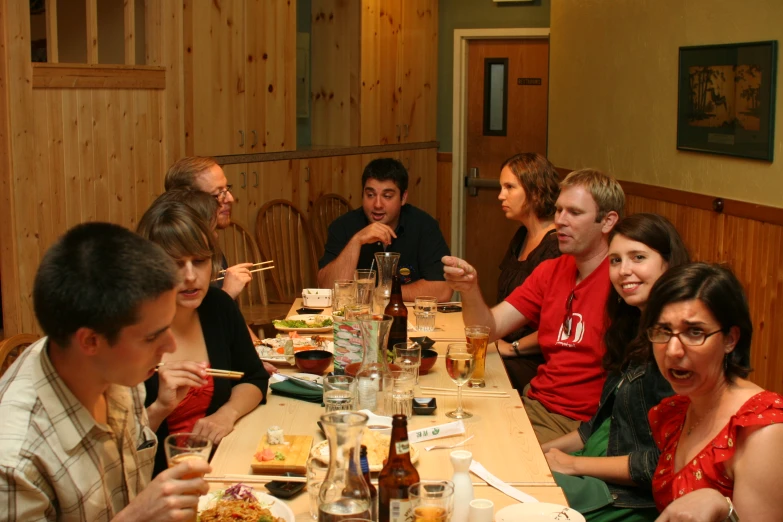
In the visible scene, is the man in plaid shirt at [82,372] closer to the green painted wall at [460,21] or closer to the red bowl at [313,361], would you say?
the red bowl at [313,361]

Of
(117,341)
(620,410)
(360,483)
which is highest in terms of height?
(117,341)

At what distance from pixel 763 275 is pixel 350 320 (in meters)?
2.10

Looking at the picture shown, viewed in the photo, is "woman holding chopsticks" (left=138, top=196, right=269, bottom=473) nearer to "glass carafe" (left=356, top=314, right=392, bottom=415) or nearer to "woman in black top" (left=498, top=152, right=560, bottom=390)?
"glass carafe" (left=356, top=314, right=392, bottom=415)

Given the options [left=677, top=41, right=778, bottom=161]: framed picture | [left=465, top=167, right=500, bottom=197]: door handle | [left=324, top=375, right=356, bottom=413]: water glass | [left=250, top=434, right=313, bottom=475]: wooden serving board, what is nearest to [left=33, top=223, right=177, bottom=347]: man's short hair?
[left=250, top=434, right=313, bottom=475]: wooden serving board

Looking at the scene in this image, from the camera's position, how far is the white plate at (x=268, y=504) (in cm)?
171

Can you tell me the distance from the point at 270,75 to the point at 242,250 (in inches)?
42.6

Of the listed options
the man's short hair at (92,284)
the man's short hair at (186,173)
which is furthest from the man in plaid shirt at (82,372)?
the man's short hair at (186,173)

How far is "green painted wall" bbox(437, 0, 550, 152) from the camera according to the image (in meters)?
6.97

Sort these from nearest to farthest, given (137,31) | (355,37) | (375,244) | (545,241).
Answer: (545,241) → (375,244) → (137,31) → (355,37)

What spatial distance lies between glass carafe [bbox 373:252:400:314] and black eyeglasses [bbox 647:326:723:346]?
1.19 m

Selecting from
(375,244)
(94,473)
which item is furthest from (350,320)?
(375,244)

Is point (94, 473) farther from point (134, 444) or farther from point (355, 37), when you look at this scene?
point (355, 37)

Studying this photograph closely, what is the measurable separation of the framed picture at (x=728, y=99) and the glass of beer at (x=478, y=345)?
185 centimetres

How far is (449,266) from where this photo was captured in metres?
3.05
